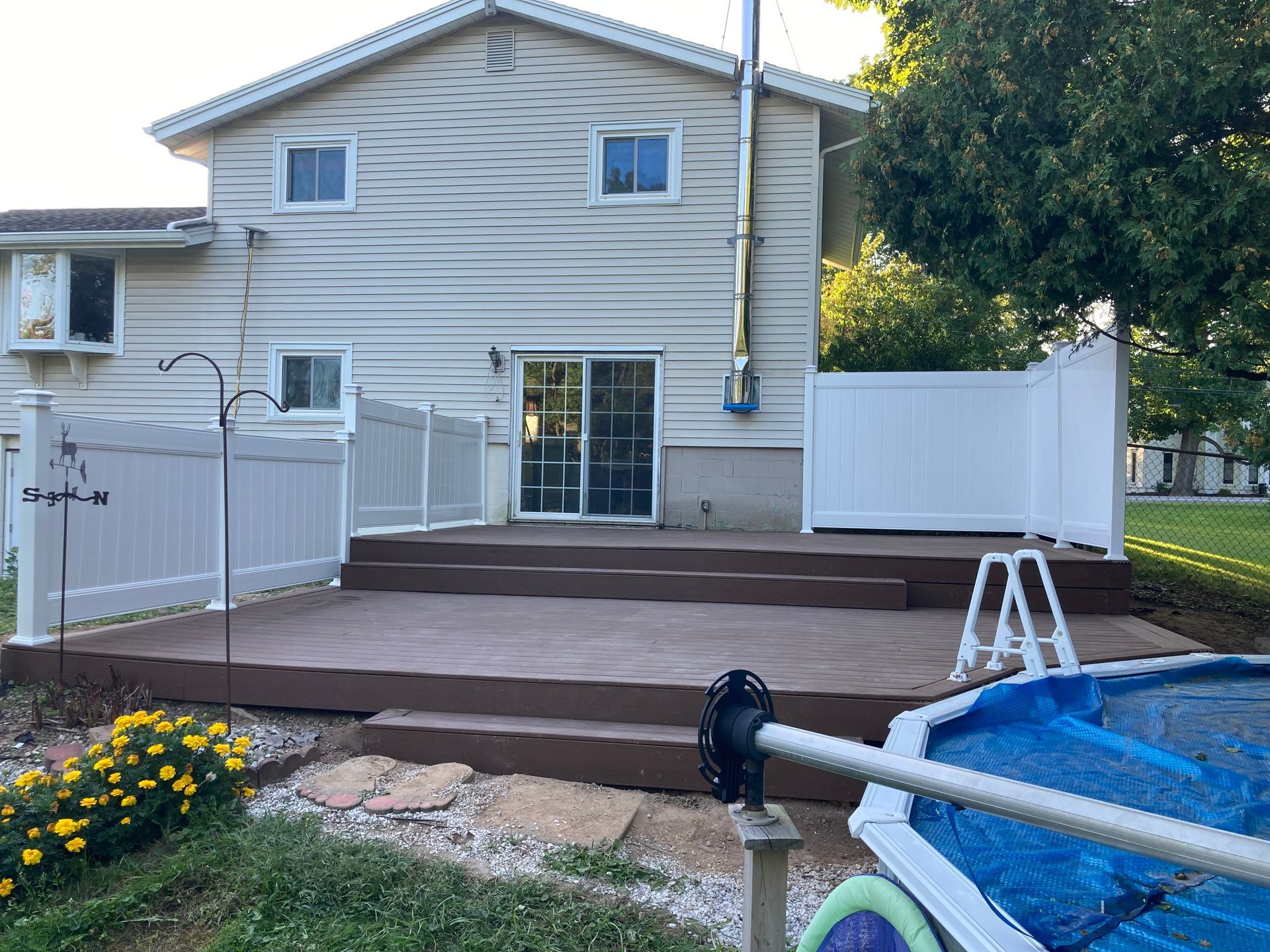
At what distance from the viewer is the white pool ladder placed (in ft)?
13.3

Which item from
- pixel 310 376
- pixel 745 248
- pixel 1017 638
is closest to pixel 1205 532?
pixel 745 248

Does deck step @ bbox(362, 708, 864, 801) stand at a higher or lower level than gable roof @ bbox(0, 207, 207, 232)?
lower

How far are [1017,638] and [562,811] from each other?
2335mm

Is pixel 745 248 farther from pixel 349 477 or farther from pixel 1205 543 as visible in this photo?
pixel 1205 543

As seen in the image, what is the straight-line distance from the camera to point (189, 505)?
Answer: 18.4 ft

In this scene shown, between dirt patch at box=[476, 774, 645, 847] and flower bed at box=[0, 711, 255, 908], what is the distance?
0.98 m

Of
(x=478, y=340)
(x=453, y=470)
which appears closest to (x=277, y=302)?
(x=478, y=340)

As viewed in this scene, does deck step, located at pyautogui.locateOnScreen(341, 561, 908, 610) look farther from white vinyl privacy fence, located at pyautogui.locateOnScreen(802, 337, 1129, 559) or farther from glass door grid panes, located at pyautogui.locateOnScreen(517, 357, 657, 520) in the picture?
glass door grid panes, located at pyautogui.locateOnScreen(517, 357, 657, 520)

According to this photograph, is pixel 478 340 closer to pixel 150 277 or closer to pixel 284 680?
pixel 150 277

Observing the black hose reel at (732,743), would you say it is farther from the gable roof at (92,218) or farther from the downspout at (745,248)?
the gable roof at (92,218)

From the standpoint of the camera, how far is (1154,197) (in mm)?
5211

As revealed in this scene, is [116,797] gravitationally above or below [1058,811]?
below

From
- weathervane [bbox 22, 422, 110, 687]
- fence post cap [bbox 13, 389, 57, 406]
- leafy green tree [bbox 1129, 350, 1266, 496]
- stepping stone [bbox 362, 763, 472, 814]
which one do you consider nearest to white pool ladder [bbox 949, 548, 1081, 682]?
stepping stone [bbox 362, 763, 472, 814]

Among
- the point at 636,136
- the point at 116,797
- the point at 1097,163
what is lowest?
the point at 116,797
